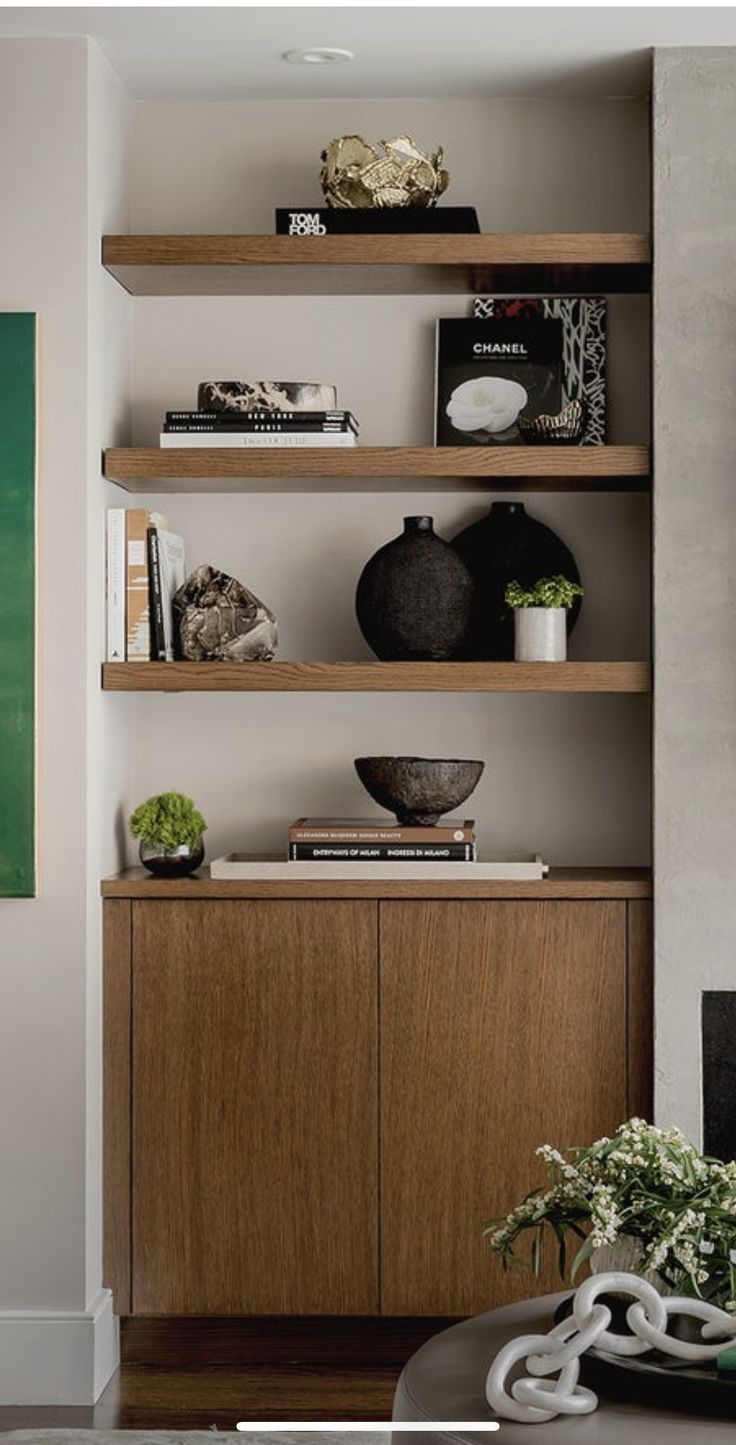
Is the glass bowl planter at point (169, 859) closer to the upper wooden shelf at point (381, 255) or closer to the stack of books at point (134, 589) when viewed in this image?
the stack of books at point (134, 589)

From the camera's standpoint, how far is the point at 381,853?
10.8 ft

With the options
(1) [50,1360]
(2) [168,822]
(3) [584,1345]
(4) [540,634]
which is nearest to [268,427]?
(4) [540,634]

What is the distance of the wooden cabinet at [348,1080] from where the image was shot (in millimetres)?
3281

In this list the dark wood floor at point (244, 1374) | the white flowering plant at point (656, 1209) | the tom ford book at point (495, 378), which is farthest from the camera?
the tom ford book at point (495, 378)

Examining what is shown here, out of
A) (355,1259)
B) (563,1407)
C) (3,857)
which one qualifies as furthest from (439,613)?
(563,1407)

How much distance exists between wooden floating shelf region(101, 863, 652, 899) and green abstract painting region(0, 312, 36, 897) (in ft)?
0.68

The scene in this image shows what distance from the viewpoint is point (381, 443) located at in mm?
3611

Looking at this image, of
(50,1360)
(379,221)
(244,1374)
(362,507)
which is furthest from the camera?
(362,507)

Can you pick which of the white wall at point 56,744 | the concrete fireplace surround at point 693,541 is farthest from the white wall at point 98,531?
the concrete fireplace surround at point 693,541

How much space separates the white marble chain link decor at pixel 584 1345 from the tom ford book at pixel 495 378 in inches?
79.0

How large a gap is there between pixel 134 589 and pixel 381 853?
0.71m

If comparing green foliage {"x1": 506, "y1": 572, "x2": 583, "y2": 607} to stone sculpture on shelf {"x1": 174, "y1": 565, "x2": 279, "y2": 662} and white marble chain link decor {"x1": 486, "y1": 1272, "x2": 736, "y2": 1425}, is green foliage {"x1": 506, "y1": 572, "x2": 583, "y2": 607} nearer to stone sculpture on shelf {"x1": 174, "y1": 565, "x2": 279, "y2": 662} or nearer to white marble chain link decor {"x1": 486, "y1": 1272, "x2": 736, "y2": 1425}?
stone sculpture on shelf {"x1": 174, "y1": 565, "x2": 279, "y2": 662}

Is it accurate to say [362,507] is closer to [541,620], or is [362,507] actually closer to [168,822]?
[541,620]

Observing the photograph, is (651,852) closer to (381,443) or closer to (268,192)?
(381,443)
